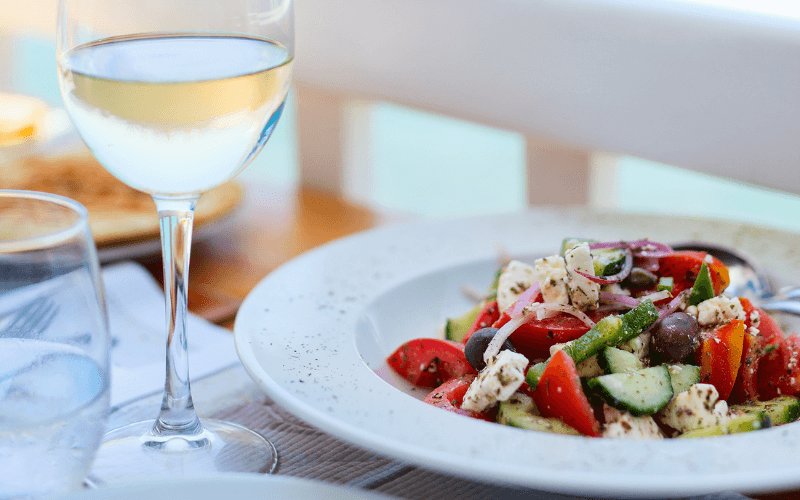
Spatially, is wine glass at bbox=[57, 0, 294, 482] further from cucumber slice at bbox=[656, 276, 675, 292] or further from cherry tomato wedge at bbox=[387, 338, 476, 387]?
cucumber slice at bbox=[656, 276, 675, 292]

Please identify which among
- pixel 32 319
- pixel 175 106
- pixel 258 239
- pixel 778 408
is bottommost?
pixel 258 239

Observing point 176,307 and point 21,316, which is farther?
point 176,307

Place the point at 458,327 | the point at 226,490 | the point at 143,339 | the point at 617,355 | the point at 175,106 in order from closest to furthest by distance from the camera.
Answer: the point at 226,490
the point at 175,106
the point at 617,355
the point at 458,327
the point at 143,339

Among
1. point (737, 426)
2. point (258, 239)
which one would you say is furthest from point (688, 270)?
point (258, 239)

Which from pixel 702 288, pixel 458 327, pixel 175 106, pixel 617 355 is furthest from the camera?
pixel 458 327

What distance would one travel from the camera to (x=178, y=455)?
765 millimetres

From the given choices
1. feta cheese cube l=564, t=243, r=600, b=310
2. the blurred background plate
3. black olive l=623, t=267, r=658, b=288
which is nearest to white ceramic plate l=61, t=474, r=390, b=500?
feta cheese cube l=564, t=243, r=600, b=310

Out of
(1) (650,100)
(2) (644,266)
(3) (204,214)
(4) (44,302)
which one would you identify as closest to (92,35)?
(4) (44,302)

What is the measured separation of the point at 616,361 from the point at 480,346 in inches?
5.5

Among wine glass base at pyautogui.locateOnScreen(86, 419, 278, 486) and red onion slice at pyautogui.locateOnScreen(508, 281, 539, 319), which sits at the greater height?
red onion slice at pyautogui.locateOnScreen(508, 281, 539, 319)

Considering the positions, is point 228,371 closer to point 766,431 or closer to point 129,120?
point 129,120

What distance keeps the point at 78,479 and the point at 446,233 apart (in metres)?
0.79

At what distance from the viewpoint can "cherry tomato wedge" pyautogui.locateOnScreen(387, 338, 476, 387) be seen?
0.91 m

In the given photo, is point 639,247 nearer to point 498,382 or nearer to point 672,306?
point 672,306
